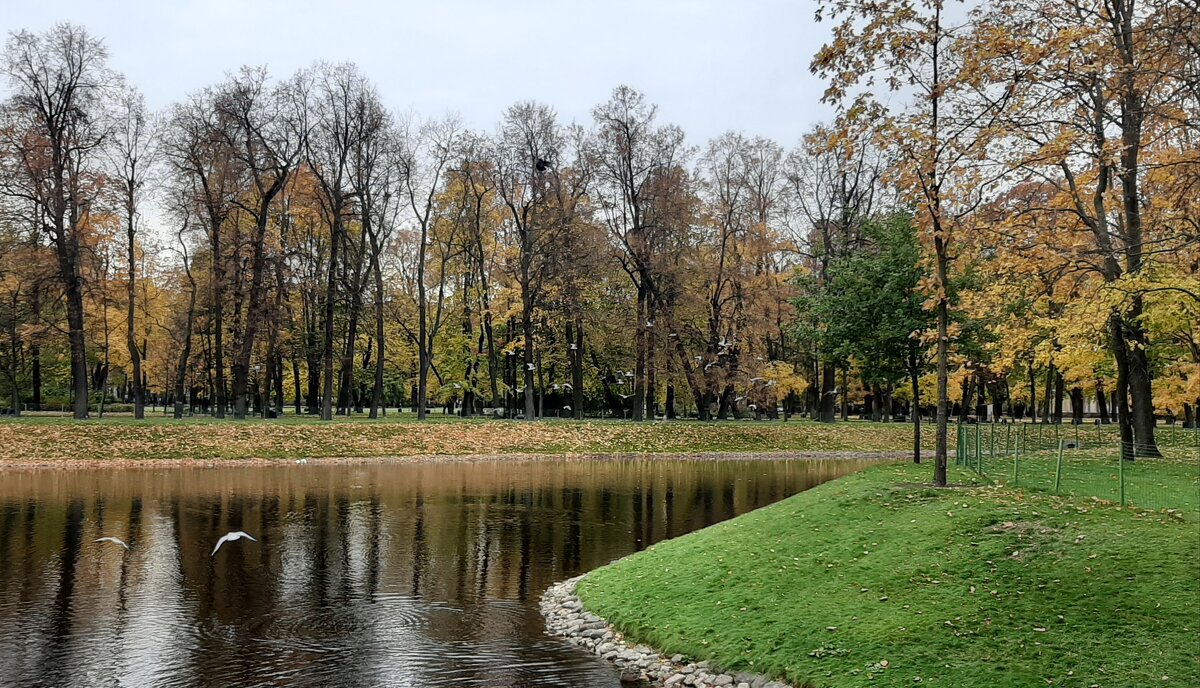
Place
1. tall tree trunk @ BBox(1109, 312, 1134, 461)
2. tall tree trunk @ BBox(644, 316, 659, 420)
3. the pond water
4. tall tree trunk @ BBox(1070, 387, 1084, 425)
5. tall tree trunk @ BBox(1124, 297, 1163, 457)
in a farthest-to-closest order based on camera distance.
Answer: tall tree trunk @ BBox(1070, 387, 1084, 425) < tall tree trunk @ BBox(644, 316, 659, 420) < tall tree trunk @ BBox(1124, 297, 1163, 457) < tall tree trunk @ BBox(1109, 312, 1134, 461) < the pond water

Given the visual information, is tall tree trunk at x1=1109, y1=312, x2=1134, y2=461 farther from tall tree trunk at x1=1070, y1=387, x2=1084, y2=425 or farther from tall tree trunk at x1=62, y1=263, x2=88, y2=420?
tall tree trunk at x1=62, y1=263, x2=88, y2=420

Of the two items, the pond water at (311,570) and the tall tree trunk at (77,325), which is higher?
the tall tree trunk at (77,325)

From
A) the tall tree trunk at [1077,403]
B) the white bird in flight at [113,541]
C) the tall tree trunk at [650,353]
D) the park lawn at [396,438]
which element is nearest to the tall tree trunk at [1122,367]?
the park lawn at [396,438]

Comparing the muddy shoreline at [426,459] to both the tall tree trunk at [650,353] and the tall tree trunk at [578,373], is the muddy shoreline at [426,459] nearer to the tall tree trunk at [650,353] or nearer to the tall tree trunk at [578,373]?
the tall tree trunk at [650,353]

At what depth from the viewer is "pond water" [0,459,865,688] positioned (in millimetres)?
10828

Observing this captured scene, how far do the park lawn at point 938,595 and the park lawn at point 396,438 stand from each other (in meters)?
26.6

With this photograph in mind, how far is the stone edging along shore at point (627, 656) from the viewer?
32.0 feet

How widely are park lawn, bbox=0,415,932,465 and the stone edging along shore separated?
2704 centimetres

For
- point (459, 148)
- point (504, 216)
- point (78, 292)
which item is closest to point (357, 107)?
point (459, 148)

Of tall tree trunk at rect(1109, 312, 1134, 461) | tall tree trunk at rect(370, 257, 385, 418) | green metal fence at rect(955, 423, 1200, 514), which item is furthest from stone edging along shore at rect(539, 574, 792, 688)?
tall tree trunk at rect(370, 257, 385, 418)

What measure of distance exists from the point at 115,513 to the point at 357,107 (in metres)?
28.4

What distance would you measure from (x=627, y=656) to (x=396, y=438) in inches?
1233

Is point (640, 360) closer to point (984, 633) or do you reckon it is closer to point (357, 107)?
point (357, 107)

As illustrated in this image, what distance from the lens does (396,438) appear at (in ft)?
133
